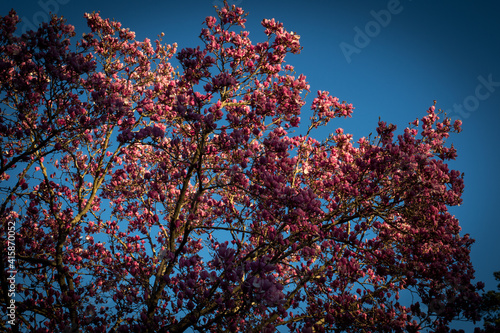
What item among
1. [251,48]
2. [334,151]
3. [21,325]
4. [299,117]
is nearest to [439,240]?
[334,151]

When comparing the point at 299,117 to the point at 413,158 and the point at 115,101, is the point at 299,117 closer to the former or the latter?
the point at 413,158

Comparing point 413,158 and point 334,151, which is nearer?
point 413,158

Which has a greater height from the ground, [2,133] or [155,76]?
[155,76]

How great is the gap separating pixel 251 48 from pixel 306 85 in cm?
159

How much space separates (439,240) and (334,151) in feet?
10.1

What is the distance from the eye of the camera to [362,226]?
5.18 m

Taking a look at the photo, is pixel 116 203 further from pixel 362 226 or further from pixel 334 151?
pixel 362 226

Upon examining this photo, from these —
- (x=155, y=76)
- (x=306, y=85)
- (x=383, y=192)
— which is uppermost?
(x=155, y=76)

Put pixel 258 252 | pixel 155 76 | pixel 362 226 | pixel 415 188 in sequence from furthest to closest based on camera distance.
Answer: pixel 155 76
pixel 258 252
pixel 362 226
pixel 415 188

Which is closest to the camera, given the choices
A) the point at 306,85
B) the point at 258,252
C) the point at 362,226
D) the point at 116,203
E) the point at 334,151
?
the point at 362,226

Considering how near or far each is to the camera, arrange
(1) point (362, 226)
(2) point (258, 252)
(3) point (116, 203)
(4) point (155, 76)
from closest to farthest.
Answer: (1) point (362, 226)
(2) point (258, 252)
(4) point (155, 76)
(3) point (116, 203)

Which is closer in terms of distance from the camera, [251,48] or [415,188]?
[415,188]

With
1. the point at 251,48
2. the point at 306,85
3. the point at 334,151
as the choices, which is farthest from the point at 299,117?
the point at 251,48

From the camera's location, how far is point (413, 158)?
190 inches
